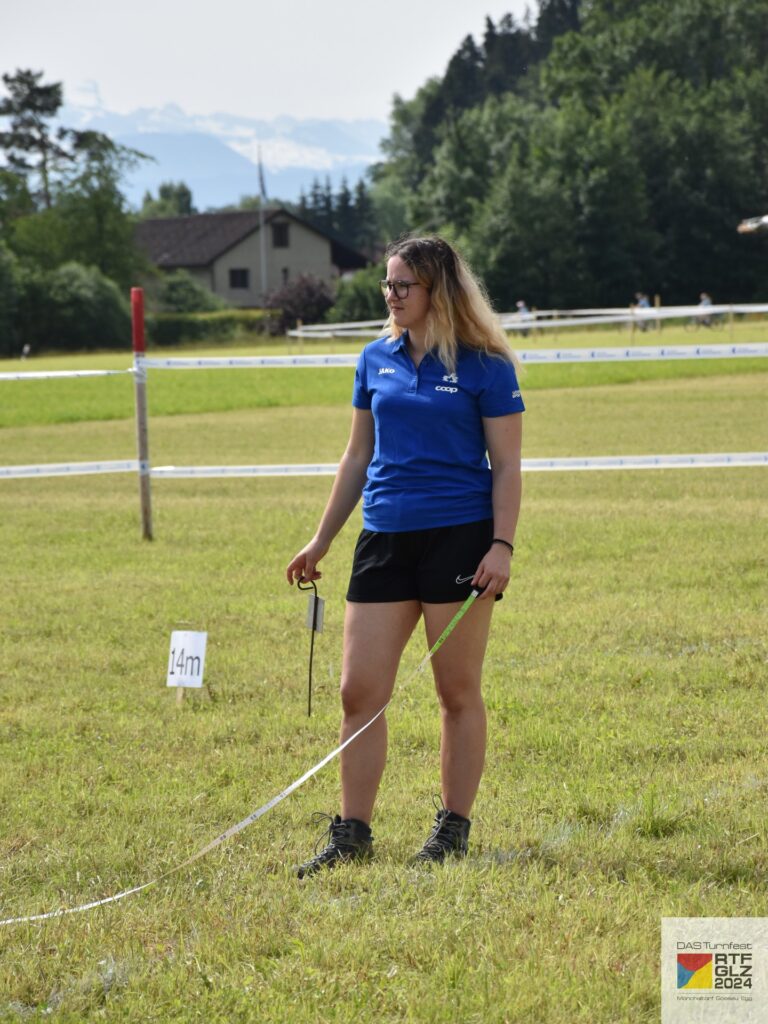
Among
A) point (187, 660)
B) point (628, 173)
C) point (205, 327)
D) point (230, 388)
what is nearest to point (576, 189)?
point (628, 173)

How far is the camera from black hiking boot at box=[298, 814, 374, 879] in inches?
166

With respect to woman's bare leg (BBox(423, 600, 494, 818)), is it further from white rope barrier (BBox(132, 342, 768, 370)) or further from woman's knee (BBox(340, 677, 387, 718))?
white rope barrier (BBox(132, 342, 768, 370))

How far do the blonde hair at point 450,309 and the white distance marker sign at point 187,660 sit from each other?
2271mm

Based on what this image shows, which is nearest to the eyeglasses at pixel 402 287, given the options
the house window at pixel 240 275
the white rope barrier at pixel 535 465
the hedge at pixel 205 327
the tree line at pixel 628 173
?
the white rope barrier at pixel 535 465

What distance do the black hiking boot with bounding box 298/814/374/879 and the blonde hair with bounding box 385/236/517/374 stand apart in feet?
4.72

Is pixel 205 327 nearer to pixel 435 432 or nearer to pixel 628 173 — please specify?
pixel 628 173

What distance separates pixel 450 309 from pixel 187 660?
2.49 metres

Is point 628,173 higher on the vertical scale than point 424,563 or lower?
higher

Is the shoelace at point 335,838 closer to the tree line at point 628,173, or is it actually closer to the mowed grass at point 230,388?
the mowed grass at point 230,388

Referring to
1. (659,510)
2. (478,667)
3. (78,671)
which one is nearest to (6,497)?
(659,510)

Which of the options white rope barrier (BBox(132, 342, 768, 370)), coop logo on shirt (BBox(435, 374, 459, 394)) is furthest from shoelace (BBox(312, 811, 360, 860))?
white rope barrier (BBox(132, 342, 768, 370))

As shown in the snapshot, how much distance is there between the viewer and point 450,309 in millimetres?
4125

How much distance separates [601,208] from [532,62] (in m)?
51.8

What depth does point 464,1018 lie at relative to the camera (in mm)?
3219
